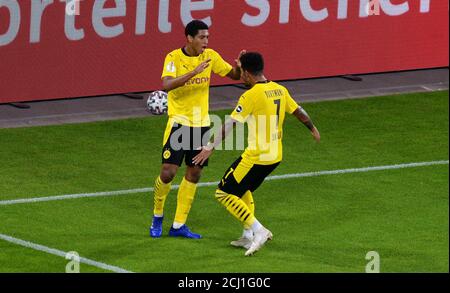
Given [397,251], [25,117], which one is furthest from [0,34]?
[397,251]

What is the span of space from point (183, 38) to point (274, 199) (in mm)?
5933

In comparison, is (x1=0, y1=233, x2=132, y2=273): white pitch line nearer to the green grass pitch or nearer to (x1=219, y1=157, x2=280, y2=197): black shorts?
the green grass pitch

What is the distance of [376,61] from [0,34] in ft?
24.0

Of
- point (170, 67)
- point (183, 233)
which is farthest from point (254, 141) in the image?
point (183, 233)

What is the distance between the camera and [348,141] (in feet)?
67.5

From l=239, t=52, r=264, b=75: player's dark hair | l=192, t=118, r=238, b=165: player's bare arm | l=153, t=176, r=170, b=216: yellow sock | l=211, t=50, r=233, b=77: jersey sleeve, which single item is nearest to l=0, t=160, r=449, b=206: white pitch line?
l=153, t=176, r=170, b=216: yellow sock

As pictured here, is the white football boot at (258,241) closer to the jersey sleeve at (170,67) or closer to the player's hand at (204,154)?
the player's hand at (204,154)

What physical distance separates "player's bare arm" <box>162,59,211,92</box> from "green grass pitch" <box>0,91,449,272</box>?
1840 millimetres

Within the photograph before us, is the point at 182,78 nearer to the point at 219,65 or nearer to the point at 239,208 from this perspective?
the point at 219,65

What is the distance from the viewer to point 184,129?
15.5 metres

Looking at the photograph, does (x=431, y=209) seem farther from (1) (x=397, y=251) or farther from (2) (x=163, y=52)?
(2) (x=163, y=52)

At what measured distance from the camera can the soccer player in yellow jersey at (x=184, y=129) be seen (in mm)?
15484

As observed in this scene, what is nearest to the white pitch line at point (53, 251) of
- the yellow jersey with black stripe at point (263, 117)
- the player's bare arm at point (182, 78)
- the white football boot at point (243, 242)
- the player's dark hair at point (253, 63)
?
the white football boot at point (243, 242)

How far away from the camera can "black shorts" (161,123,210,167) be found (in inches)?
609
